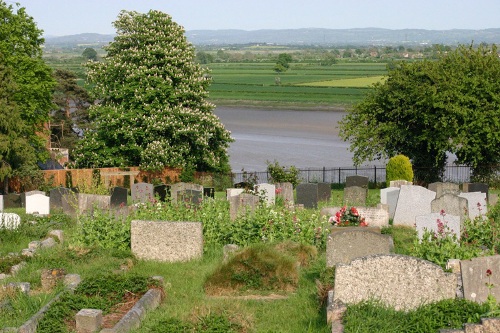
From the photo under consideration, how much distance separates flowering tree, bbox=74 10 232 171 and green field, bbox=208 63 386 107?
40.8 meters

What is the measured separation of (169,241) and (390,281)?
246 inches

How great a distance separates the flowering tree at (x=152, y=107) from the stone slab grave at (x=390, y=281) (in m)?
30.7

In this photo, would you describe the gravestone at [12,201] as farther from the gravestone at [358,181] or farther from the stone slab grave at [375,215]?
the stone slab grave at [375,215]

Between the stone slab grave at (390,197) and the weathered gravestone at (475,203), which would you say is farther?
the stone slab grave at (390,197)

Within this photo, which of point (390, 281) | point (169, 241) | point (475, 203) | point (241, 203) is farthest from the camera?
point (475, 203)

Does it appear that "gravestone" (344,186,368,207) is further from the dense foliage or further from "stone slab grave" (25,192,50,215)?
the dense foliage

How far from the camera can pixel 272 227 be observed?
19.2m

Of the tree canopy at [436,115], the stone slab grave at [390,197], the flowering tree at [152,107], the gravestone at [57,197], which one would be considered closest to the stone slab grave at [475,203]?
the stone slab grave at [390,197]

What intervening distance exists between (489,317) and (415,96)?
30023 mm

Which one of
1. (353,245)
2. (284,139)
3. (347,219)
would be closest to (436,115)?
(347,219)

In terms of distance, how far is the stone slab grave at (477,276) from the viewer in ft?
41.8

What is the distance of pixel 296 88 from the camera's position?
123 metres

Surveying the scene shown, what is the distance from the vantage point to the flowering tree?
143 ft

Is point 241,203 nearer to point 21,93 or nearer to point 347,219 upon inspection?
point 347,219
